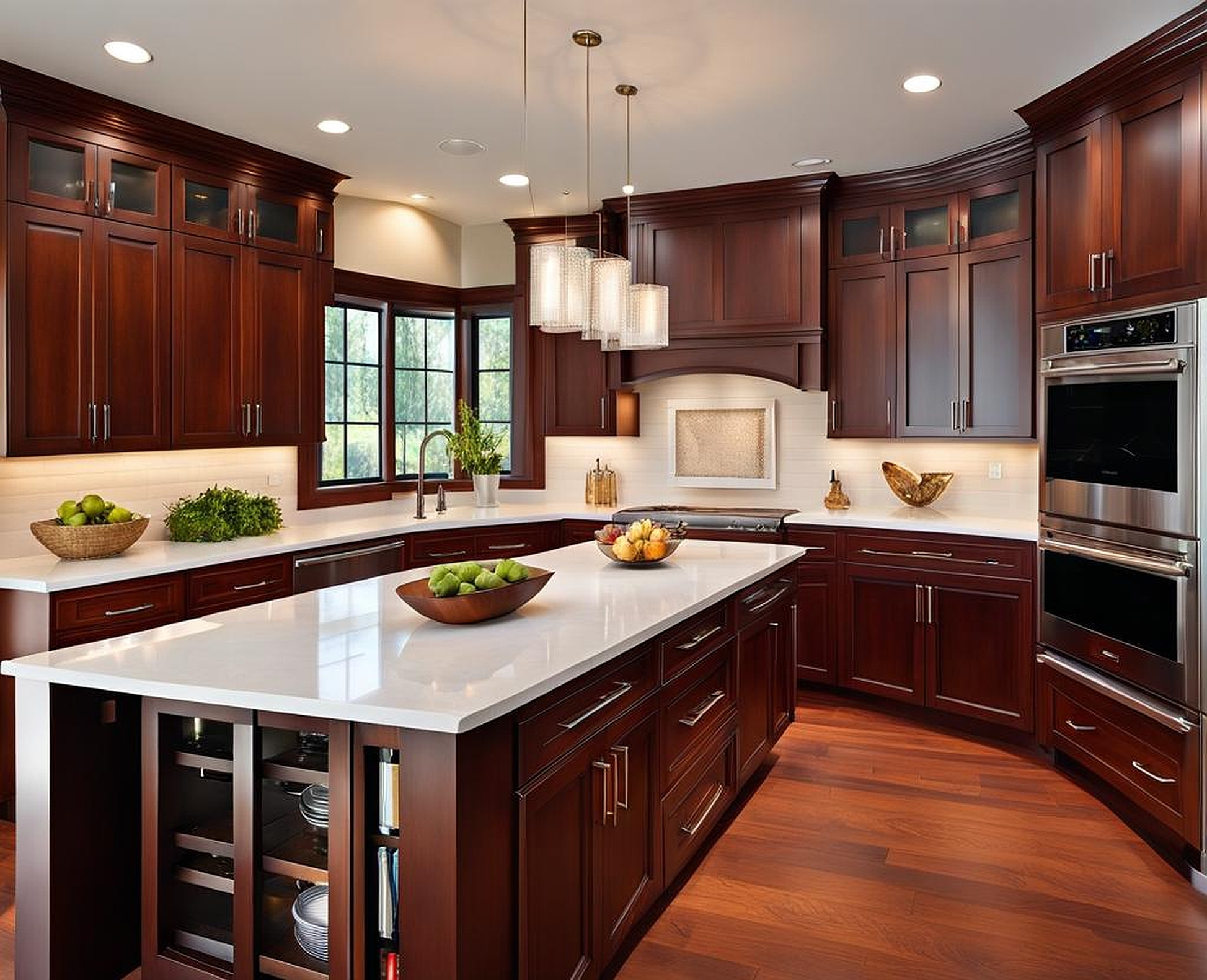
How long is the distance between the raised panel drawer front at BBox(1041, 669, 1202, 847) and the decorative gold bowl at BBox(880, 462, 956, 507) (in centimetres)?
131

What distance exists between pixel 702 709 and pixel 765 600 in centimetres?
78

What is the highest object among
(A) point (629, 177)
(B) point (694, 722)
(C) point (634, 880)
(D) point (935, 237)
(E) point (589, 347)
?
(A) point (629, 177)

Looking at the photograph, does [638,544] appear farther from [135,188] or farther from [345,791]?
[135,188]

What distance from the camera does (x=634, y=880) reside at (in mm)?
2486

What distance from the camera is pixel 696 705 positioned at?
9.68 ft

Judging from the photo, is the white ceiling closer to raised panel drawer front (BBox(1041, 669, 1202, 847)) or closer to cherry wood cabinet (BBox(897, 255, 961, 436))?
cherry wood cabinet (BBox(897, 255, 961, 436))

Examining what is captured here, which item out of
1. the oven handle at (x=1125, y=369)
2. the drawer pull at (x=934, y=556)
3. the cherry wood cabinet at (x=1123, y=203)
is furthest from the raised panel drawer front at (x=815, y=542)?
the cherry wood cabinet at (x=1123, y=203)

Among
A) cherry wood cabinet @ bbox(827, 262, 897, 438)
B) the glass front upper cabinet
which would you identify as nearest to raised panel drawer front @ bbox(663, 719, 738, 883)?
cherry wood cabinet @ bbox(827, 262, 897, 438)

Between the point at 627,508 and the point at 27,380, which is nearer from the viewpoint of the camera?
the point at 27,380

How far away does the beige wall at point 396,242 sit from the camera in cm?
554

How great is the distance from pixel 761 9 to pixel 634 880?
281 cm

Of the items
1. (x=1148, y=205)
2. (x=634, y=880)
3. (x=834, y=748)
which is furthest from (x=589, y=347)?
(x=634, y=880)

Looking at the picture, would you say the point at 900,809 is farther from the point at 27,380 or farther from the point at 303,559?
the point at 27,380

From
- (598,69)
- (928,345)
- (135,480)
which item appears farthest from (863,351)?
(135,480)
